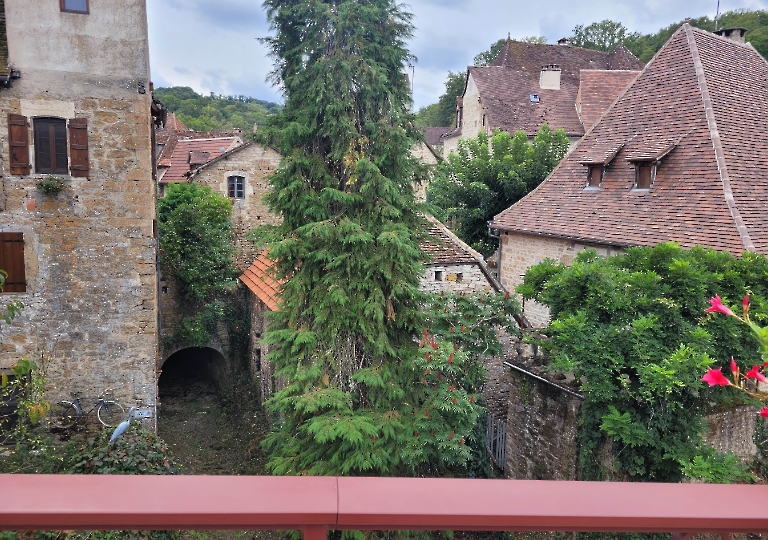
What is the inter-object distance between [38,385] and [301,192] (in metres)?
4.75

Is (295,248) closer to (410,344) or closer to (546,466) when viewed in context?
(410,344)

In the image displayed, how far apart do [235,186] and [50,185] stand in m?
9.87

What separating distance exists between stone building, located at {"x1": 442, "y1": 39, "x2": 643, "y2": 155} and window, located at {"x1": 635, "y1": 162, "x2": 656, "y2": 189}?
11120 millimetres

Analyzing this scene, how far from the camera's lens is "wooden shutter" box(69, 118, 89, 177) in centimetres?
954

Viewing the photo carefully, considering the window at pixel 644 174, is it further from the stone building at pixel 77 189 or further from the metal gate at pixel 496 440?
the stone building at pixel 77 189

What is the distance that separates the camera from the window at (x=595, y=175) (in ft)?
43.7

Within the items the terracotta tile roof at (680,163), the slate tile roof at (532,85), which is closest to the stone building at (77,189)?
the terracotta tile roof at (680,163)

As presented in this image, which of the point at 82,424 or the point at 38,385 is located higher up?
the point at 38,385

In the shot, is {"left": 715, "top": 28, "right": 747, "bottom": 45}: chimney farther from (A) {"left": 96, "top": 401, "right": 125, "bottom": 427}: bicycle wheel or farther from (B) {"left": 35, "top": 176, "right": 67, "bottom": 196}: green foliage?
(A) {"left": 96, "top": 401, "right": 125, "bottom": 427}: bicycle wheel

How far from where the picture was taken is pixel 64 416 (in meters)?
10.1

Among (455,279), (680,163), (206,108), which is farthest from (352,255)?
(206,108)

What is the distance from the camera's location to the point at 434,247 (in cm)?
1220

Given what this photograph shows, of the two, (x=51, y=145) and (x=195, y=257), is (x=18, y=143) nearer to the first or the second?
(x=51, y=145)

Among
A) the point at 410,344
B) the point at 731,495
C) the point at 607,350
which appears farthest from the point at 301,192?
the point at 731,495
